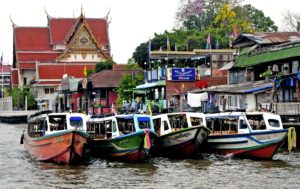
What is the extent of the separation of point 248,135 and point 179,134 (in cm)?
317

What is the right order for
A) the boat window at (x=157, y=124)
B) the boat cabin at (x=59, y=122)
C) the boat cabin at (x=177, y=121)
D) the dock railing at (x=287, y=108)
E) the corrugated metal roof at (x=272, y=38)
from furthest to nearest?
the corrugated metal roof at (x=272, y=38) → the dock railing at (x=287, y=108) → the boat window at (x=157, y=124) → the boat cabin at (x=177, y=121) → the boat cabin at (x=59, y=122)

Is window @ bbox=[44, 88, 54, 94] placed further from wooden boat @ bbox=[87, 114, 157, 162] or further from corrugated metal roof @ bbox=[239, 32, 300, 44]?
wooden boat @ bbox=[87, 114, 157, 162]

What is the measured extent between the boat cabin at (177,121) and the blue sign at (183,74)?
18.4 m

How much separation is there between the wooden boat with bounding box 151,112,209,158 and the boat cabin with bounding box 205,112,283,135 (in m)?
1.16

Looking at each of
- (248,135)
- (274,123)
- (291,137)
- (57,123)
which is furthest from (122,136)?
(291,137)

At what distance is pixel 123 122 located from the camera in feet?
113

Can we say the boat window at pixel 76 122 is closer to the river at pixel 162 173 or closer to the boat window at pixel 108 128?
the boat window at pixel 108 128

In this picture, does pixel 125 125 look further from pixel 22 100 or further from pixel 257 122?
pixel 22 100

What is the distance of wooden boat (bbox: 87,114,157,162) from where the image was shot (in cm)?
3203

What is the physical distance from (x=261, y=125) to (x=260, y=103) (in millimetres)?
8201

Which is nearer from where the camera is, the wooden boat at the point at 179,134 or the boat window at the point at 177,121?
the wooden boat at the point at 179,134

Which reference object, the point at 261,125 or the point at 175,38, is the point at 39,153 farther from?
the point at 175,38

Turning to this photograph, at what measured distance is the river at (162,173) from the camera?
26.7 m

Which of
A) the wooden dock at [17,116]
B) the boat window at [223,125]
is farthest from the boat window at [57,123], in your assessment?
the wooden dock at [17,116]
